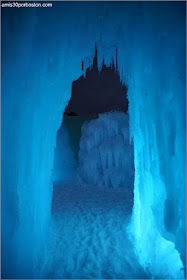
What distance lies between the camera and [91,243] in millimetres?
4711

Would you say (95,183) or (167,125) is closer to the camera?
(167,125)

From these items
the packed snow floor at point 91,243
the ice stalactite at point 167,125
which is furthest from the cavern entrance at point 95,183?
the ice stalactite at point 167,125

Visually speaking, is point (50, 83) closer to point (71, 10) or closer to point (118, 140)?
point (71, 10)

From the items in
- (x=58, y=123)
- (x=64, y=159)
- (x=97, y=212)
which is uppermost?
(x=58, y=123)

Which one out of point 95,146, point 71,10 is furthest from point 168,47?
point 95,146

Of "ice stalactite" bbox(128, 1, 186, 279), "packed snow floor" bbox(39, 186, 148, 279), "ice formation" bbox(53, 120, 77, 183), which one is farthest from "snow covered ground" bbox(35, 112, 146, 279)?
"ice stalactite" bbox(128, 1, 186, 279)

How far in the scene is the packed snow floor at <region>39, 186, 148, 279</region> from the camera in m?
3.77

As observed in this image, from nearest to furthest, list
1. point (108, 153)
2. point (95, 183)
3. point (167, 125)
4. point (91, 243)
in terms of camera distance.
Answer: point (167, 125) → point (91, 243) → point (108, 153) → point (95, 183)

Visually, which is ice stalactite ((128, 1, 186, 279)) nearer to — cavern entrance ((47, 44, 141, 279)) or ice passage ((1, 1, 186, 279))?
ice passage ((1, 1, 186, 279))

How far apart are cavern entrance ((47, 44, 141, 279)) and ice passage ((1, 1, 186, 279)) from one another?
1.8 inches

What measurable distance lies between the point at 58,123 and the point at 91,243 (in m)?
3.12

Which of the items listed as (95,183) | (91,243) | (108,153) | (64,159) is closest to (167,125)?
(91,243)

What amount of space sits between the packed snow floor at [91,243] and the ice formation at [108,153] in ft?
10.3

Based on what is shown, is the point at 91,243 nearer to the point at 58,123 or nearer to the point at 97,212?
the point at 97,212
